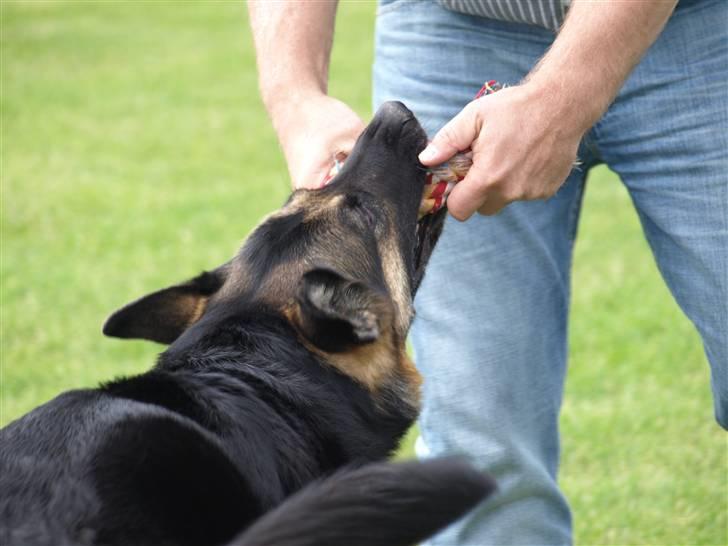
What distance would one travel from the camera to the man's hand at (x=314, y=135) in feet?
12.4

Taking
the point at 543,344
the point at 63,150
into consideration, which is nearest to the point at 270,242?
the point at 543,344

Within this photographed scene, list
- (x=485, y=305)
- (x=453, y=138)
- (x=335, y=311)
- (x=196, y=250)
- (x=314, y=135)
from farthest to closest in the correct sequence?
(x=196, y=250)
(x=485, y=305)
(x=314, y=135)
(x=453, y=138)
(x=335, y=311)

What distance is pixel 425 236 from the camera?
3.81 metres

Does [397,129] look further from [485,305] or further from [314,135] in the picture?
[485,305]

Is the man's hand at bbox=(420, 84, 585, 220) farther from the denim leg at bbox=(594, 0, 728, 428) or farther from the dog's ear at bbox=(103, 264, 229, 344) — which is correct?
the dog's ear at bbox=(103, 264, 229, 344)

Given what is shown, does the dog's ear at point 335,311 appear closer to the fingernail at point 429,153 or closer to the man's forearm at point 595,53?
the fingernail at point 429,153

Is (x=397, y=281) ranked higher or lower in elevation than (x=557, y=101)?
lower

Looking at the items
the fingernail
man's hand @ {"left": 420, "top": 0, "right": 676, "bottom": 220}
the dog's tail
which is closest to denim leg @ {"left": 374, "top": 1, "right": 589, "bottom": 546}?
the fingernail

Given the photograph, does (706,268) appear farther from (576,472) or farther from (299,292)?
(576,472)

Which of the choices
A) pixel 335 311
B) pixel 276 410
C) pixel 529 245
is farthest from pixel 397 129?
pixel 276 410

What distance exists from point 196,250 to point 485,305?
5320mm

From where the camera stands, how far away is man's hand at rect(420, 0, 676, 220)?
3223 mm

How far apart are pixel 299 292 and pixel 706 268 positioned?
1339 millimetres

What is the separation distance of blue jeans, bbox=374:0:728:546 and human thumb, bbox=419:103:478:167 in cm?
48
